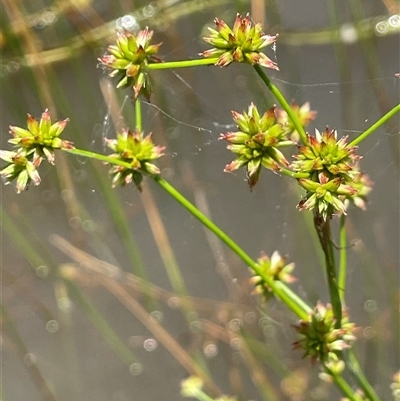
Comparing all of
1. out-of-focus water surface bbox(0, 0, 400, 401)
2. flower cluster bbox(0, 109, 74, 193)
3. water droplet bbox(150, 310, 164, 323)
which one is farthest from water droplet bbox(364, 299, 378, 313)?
flower cluster bbox(0, 109, 74, 193)

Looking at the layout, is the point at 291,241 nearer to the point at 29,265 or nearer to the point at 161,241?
the point at 161,241

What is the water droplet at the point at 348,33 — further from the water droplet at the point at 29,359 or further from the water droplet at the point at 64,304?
the water droplet at the point at 29,359

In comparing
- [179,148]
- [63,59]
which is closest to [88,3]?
[63,59]

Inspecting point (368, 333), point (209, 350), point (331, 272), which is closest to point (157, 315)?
point (209, 350)

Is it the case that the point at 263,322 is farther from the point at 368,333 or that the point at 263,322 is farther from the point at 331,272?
the point at 331,272

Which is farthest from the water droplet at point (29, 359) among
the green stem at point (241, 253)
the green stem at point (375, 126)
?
the green stem at point (375, 126)

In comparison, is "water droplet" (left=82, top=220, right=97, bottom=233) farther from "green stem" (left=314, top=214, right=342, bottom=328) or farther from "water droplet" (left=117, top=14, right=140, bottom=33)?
"green stem" (left=314, top=214, right=342, bottom=328)

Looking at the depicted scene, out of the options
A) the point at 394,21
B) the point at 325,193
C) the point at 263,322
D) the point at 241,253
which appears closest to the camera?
the point at 325,193
